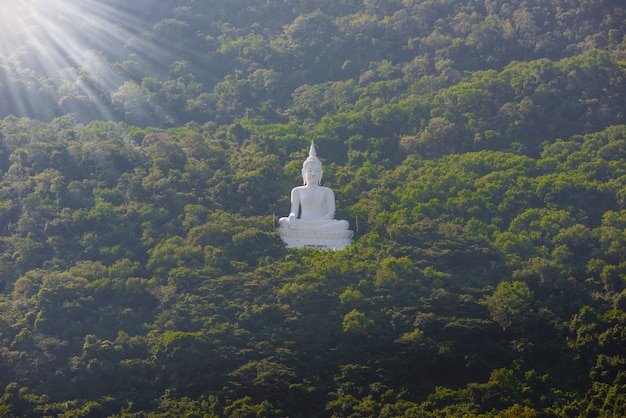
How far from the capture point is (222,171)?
119 feet

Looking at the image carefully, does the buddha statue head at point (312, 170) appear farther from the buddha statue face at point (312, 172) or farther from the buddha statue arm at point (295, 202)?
the buddha statue arm at point (295, 202)

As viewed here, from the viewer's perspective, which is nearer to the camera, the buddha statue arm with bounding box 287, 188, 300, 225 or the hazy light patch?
the buddha statue arm with bounding box 287, 188, 300, 225

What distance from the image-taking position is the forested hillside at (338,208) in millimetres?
28000

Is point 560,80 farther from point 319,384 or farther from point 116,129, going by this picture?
point 319,384

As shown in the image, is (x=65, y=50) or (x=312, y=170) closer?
(x=312, y=170)

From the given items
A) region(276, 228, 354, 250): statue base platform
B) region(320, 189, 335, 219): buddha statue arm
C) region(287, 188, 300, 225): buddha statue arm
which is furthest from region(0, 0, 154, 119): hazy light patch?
region(276, 228, 354, 250): statue base platform

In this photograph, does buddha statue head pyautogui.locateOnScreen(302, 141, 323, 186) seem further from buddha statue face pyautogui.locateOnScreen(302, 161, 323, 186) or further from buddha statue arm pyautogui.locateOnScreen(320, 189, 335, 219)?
buddha statue arm pyautogui.locateOnScreen(320, 189, 335, 219)

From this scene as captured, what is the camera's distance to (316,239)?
A: 1323 inches

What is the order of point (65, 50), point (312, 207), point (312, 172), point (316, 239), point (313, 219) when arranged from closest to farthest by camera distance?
point (316, 239) < point (313, 219) < point (312, 207) < point (312, 172) < point (65, 50)

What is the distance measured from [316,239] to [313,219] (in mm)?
723

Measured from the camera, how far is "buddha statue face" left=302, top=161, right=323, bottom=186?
1364 inches

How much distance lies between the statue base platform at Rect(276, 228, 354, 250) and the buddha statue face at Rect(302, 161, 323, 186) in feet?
5.30

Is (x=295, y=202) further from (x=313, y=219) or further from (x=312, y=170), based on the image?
(x=312, y=170)

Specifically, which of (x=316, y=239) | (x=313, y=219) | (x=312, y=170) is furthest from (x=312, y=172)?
(x=316, y=239)
